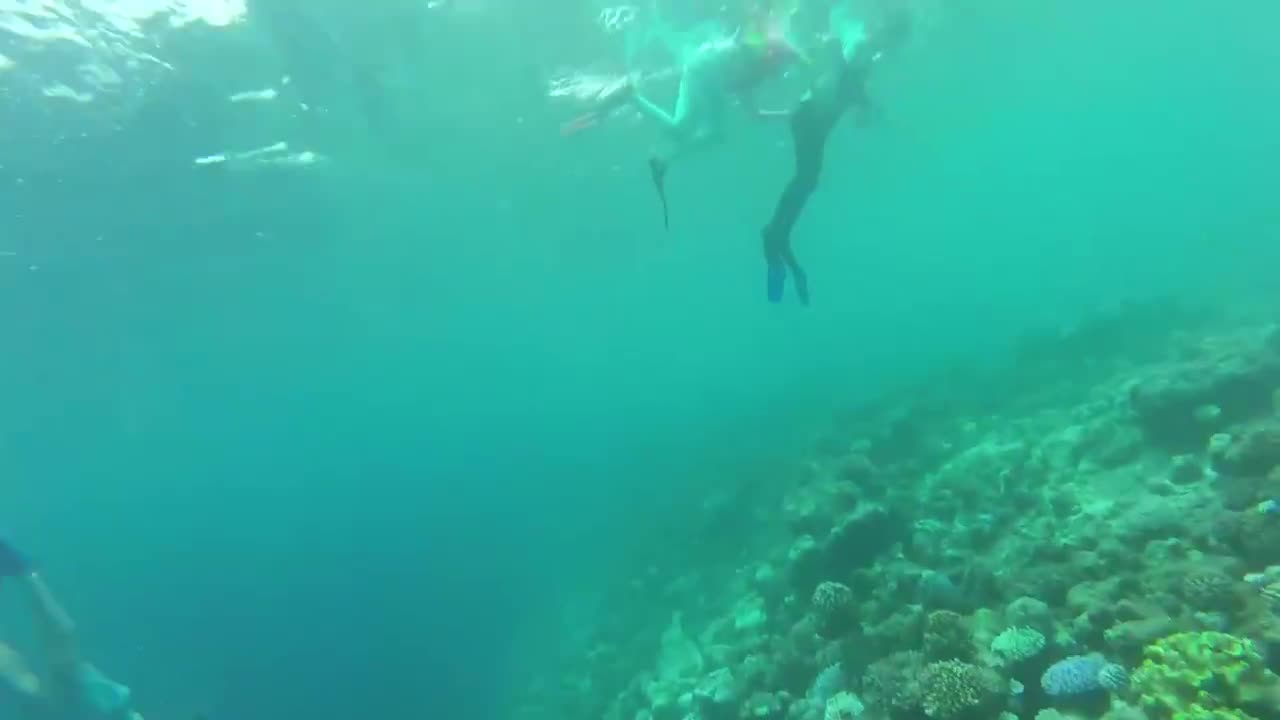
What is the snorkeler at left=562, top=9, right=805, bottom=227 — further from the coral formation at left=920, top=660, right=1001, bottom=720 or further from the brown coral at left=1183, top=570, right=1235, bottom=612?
the brown coral at left=1183, top=570, right=1235, bottom=612

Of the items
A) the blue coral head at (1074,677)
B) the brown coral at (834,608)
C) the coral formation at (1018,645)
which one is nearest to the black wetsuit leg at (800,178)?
the brown coral at (834,608)

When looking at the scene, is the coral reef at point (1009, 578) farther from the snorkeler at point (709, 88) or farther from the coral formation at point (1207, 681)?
the snorkeler at point (709, 88)

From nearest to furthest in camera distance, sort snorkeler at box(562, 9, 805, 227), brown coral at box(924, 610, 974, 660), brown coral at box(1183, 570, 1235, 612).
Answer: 1. brown coral at box(1183, 570, 1235, 612)
2. brown coral at box(924, 610, 974, 660)
3. snorkeler at box(562, 9, 805, 227)

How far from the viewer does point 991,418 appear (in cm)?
1833

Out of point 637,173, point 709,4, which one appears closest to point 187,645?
point 637,173

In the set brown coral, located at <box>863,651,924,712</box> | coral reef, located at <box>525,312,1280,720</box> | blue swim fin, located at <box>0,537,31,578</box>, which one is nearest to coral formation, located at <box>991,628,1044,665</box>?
coral reef, located at <box>525,312,1280,720</box>

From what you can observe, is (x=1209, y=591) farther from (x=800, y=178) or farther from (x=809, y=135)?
(x=809, y=135)

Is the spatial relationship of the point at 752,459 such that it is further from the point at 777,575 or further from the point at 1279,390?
the point at 1279,390

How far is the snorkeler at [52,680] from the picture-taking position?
49.4 feet

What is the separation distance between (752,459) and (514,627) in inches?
373

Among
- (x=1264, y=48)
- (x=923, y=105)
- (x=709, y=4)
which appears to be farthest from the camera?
(x=1264, y=48)

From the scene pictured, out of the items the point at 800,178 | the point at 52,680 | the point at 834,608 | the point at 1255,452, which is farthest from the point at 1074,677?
the point at 52,680

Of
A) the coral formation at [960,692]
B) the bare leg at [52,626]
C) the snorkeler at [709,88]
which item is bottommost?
the coral formation at [960,692]

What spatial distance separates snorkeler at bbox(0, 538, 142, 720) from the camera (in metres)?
15.1
